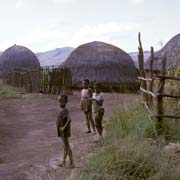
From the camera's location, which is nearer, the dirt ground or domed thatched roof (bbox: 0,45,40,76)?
the dirt ground

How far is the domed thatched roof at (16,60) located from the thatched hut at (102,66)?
27.4 ft

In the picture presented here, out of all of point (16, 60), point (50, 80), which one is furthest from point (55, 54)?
point (50, 80)

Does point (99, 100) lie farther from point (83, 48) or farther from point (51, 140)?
point (83, 48)

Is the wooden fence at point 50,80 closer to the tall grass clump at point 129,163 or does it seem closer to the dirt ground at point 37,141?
the dirt ground at point 37,141

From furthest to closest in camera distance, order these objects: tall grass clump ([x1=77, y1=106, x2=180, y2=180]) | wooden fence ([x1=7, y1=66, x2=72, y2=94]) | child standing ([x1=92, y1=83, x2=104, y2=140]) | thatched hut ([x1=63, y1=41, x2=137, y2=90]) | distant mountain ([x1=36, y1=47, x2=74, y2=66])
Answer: distant mountain ([x1=36, y1=47, x2=74, y2=66])
thatched hut ([x1=63, y1=41, x2=137, y2=90])
wooden fence ([x1=7, y1=66, x2=72, y2=94])
child standing ([x1=92, y1=83, x2=104, y2=140])
tall grass clump ([x1=77, y1=106, x2=180, y2=180])

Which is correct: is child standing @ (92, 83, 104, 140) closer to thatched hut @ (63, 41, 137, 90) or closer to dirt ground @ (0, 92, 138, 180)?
dirt ground @ (0, 92, 138, 180)

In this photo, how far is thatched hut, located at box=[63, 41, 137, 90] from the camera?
23375mm

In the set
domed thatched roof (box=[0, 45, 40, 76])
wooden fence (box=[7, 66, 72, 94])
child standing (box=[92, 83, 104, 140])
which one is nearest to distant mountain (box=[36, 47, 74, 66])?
domed thatched roof (box=[0, 45, 40, 76])

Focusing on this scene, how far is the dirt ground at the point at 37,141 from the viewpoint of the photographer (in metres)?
5.48

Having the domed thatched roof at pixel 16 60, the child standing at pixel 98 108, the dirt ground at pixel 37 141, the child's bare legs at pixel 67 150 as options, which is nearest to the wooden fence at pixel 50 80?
the dirt ground at pixel 37 141

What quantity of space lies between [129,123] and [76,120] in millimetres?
4388

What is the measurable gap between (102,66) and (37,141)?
15.7 m

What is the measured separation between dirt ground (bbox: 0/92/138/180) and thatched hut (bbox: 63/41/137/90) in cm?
769

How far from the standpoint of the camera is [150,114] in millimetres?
7539
